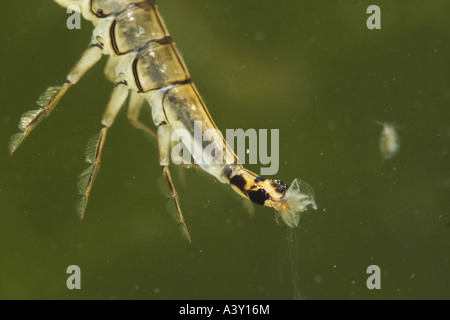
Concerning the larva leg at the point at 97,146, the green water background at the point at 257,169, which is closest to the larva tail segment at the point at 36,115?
the larva leg at the point at 97,146

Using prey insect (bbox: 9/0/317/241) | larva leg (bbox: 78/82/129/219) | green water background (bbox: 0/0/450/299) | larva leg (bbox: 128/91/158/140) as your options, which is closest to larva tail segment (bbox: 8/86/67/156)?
prey insect (bbox: 9/0/317/241)

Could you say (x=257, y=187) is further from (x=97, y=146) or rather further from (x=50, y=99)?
(x=50, y=99)

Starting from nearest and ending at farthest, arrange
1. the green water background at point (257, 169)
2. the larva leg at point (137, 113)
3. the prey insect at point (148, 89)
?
the prey insect at point (148, 89)
the larva leg at point (137, 113)
the green water background at point (257, 169)

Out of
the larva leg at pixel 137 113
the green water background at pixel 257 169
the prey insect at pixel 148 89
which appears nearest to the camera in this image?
the prey insect at pixel 148 89

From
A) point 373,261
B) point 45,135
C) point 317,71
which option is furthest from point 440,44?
point 45,135

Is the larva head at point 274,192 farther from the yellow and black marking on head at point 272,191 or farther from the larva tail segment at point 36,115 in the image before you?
the larva tail segment at point 36,115

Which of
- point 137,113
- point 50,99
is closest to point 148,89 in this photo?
point 137,113

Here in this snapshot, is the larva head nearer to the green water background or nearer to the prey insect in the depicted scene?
the prey insect
